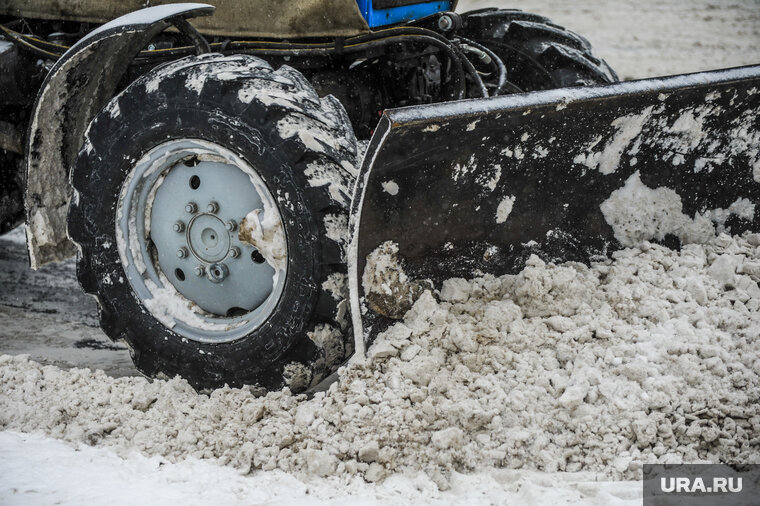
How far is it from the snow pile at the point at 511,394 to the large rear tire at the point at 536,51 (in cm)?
160

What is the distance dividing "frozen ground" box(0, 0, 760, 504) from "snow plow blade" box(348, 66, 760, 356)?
0.39ft

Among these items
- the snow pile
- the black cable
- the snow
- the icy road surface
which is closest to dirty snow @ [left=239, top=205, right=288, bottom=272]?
the snow pile

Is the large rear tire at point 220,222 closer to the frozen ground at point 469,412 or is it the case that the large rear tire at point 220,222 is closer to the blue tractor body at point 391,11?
the frozen ground at point 469,412

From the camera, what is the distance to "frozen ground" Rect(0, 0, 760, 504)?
2.12 metres

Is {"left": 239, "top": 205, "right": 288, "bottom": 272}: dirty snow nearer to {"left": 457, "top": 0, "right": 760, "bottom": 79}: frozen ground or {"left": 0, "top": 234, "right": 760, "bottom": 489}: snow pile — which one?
{"left": 0, "top": 234, "right": 760, "bottom": 489}: snow pile

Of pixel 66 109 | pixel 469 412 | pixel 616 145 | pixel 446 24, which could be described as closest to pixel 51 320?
pixel 66 109

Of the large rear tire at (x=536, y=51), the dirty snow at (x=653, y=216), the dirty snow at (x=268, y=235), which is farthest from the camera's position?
the large rear tire at (x=536, y=51)

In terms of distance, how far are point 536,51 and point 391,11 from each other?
97 centimetres

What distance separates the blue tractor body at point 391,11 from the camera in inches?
134

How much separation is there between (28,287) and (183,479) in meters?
2.83

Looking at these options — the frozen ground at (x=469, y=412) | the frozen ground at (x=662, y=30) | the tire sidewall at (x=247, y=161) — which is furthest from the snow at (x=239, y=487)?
the frozen ground at (x=662, y=30)

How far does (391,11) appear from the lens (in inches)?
140

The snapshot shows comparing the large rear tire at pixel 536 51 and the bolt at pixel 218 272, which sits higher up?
the large rear tire at pixel 536 51

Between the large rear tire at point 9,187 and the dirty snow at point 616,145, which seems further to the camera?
the large rear tire at point 9,187
